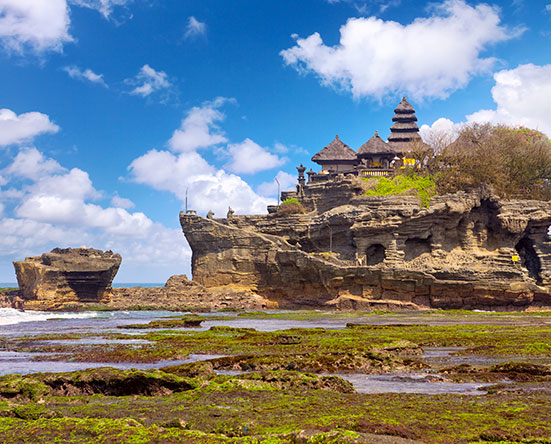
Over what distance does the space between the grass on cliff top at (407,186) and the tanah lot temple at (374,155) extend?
572 cm

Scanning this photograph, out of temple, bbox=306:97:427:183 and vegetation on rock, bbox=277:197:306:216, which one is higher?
temple, bbox=306:97:427:183

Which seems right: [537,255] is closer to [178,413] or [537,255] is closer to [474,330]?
[474,330]

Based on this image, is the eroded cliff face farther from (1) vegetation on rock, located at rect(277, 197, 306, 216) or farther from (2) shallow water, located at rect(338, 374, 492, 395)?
(2) shallow water, located at rect(338, 374, 492, 395)

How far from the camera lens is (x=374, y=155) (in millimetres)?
77438

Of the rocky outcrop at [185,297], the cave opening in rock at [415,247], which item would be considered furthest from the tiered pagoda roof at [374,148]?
the rocky outcrop at [185,297]

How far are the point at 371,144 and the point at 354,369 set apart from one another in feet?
209

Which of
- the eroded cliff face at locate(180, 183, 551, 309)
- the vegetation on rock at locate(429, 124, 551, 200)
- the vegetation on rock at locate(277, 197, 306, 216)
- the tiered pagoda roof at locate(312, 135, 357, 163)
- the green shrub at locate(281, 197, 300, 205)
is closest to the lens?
the eroded cliff face at locate(180, 183, 551, 309)

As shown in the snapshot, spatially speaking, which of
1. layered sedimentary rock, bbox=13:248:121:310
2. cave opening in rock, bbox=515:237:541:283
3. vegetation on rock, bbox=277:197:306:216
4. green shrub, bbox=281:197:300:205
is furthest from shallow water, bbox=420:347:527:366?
green shrub, bbox=281:197:300:205

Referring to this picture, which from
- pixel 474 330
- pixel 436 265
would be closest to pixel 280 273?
pixel 436 265

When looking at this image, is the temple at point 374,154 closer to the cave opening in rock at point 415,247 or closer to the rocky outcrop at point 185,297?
the cave opening in rock at point 415,247

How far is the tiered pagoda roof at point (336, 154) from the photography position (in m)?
78.9

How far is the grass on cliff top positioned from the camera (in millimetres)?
62781

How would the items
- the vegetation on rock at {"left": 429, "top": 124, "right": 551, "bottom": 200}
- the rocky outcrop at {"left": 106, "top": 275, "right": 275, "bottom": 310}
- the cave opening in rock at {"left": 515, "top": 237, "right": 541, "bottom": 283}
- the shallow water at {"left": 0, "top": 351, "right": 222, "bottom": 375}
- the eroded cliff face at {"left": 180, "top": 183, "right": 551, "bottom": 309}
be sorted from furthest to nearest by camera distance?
the vegetation on rock at {"left": 429, "top": 124, "right": 551, "bottom": 200}
the rocky outcrop at {"left": 106, "top": 275, "right": 275, "bottom": 310}
the cave opening in rock at {"left": 515, "top": 237, "right": 541, "bottom": 283}
the eroded cliff face at {"left": 180, "top": 183, "right": 551, "bottom": 309}
the shallow water at {"left": 0, "top": 351, "right": 222, "bottom": 375}

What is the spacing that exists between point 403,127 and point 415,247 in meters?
29.7
